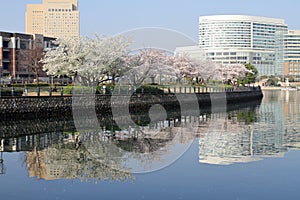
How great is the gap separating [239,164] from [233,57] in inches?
6161

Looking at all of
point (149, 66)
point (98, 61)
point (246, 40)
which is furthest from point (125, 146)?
point (246, 40)

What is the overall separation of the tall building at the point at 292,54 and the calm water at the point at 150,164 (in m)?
166

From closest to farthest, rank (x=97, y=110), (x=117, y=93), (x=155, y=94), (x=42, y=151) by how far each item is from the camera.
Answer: (x=42, y=151), (x=97, y=110), (x=117, y=93), (x=155, y=94)

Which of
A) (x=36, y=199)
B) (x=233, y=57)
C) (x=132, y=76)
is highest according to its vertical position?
(x=233, y=57)

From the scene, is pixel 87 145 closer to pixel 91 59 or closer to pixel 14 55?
pixel 91 59

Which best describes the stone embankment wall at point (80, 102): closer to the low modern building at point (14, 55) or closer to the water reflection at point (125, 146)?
the water reflection at point (125, 146)

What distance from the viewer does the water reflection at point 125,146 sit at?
14.9 m

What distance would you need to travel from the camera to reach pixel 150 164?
1541 cm

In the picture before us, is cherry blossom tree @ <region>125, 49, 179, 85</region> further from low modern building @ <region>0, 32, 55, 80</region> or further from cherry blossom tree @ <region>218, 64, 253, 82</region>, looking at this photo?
low modern building @ <region>0, 32, 55, 80</region>

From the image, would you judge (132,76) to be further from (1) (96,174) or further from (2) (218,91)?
(1) (96,174)

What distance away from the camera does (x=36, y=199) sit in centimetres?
1109

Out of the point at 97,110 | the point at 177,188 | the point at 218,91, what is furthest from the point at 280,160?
the point at 218,91

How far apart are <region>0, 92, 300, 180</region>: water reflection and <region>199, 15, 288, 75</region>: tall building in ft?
460

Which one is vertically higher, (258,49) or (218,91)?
(258,49)
